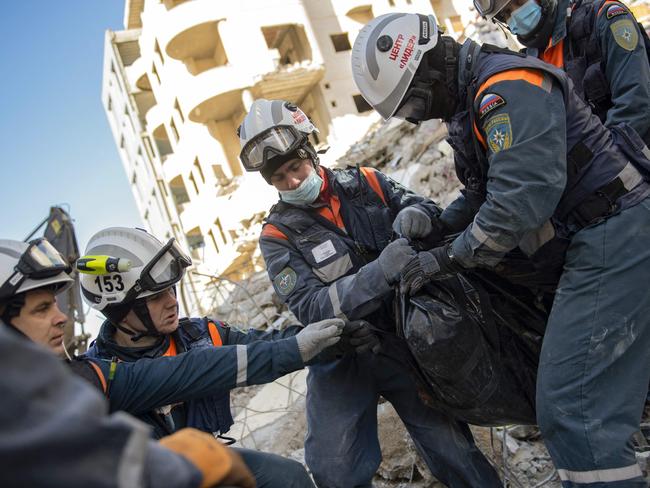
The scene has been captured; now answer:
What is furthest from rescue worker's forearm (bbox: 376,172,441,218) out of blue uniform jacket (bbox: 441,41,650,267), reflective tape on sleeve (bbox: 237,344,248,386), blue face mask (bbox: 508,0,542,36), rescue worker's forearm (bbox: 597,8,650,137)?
reflective tape on sleeve (bbox: 237,344,248,386)

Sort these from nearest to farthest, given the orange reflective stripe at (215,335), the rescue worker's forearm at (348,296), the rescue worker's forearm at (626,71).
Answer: the rescue worker's forearm at (348,296) < the orange reflective stripe at (215,335) < the rescue worker's forearm at (626,71)

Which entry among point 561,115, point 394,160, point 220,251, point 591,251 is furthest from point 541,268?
point 220,251

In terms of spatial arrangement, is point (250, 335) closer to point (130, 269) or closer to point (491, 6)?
point (130, 269)

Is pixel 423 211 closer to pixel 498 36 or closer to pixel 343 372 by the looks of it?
pixel 343 372

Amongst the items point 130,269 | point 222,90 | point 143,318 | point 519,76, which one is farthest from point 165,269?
point 222,90

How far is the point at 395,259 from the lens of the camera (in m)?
3.20

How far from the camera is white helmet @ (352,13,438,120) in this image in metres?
3.01

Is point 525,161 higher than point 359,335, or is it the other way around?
point 525,161

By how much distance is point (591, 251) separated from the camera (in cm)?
269

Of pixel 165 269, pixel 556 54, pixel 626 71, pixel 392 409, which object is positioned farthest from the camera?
pixel 392 409

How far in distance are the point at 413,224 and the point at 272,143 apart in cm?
95

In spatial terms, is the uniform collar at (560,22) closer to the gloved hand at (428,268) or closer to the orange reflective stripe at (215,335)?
the gloved hand at (428,268)

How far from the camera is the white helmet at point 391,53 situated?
3014mm

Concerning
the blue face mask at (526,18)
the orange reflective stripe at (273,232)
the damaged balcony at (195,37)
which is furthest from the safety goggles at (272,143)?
the damaged balcony at (195,37)
